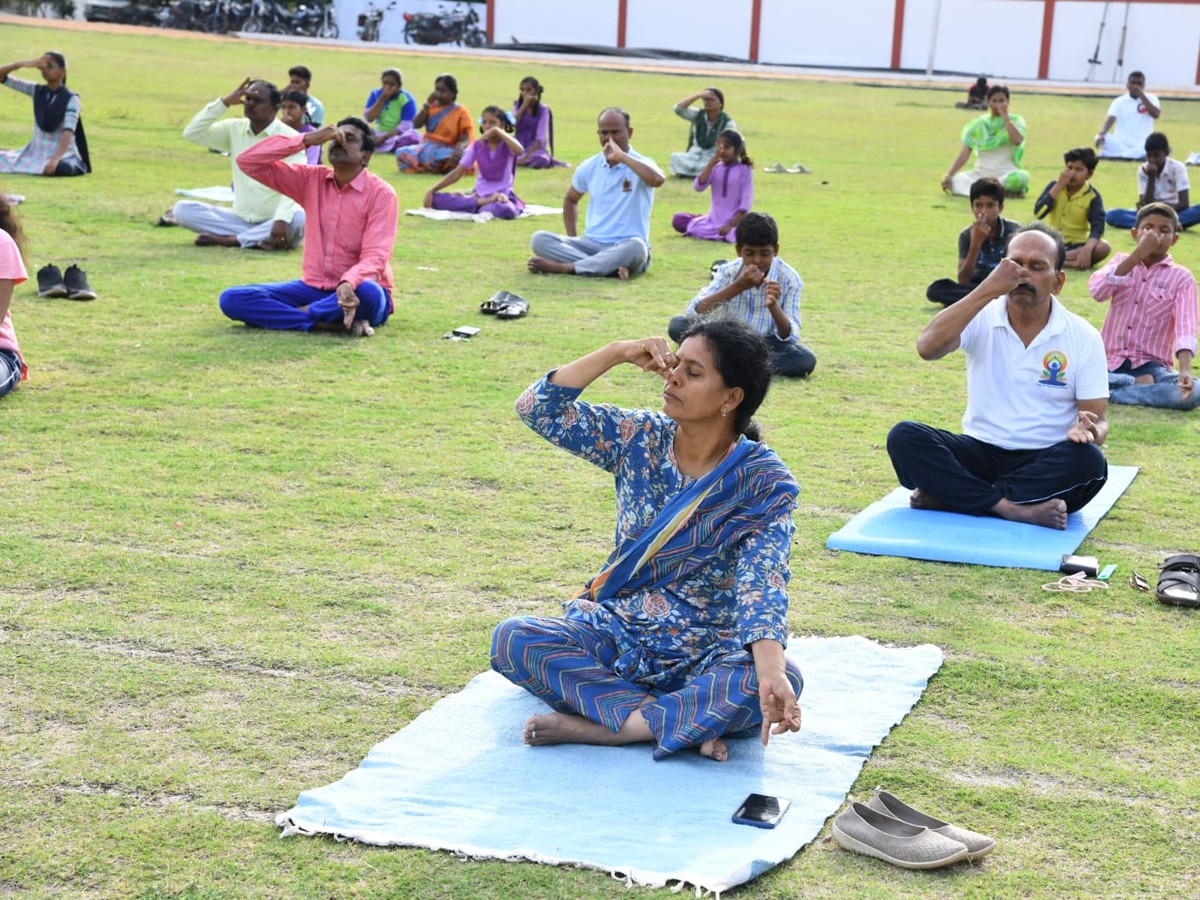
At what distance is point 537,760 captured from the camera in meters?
4.15

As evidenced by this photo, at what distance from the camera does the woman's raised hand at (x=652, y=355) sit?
413cm

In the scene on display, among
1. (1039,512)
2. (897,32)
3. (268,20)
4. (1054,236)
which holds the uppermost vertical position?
(897,32)

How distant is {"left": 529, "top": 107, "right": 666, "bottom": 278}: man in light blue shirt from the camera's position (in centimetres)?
1223

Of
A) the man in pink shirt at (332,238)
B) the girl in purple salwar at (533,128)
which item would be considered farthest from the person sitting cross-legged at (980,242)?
the girl in purple salwar at (533,128)

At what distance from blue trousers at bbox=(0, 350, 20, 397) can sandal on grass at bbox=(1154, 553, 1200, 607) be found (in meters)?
5.75

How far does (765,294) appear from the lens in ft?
29.3

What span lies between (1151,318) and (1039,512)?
2838 millimetres

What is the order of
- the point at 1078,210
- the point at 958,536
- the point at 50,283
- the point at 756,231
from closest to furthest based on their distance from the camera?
the point at 958,536, the point at 756,231, the point at 50,283, the point at 1078,210

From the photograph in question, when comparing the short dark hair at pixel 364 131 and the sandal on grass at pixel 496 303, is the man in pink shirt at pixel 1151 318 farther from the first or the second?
the short dark hair at pixel 364 131

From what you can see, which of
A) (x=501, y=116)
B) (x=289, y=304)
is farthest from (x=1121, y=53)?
(x=289, y=304)

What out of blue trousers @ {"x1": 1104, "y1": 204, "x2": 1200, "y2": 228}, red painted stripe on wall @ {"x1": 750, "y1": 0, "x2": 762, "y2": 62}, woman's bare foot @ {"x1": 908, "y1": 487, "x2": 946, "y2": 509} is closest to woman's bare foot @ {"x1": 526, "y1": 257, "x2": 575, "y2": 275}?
woman's bare foot @ {"x1": 908, "y1": 487, "x2": 946, "y2": 509}

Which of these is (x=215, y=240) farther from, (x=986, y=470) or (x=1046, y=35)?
(x=1046, y=35)

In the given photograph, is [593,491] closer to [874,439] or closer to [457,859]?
[874,439]

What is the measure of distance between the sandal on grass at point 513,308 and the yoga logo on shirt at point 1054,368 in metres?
4.73
